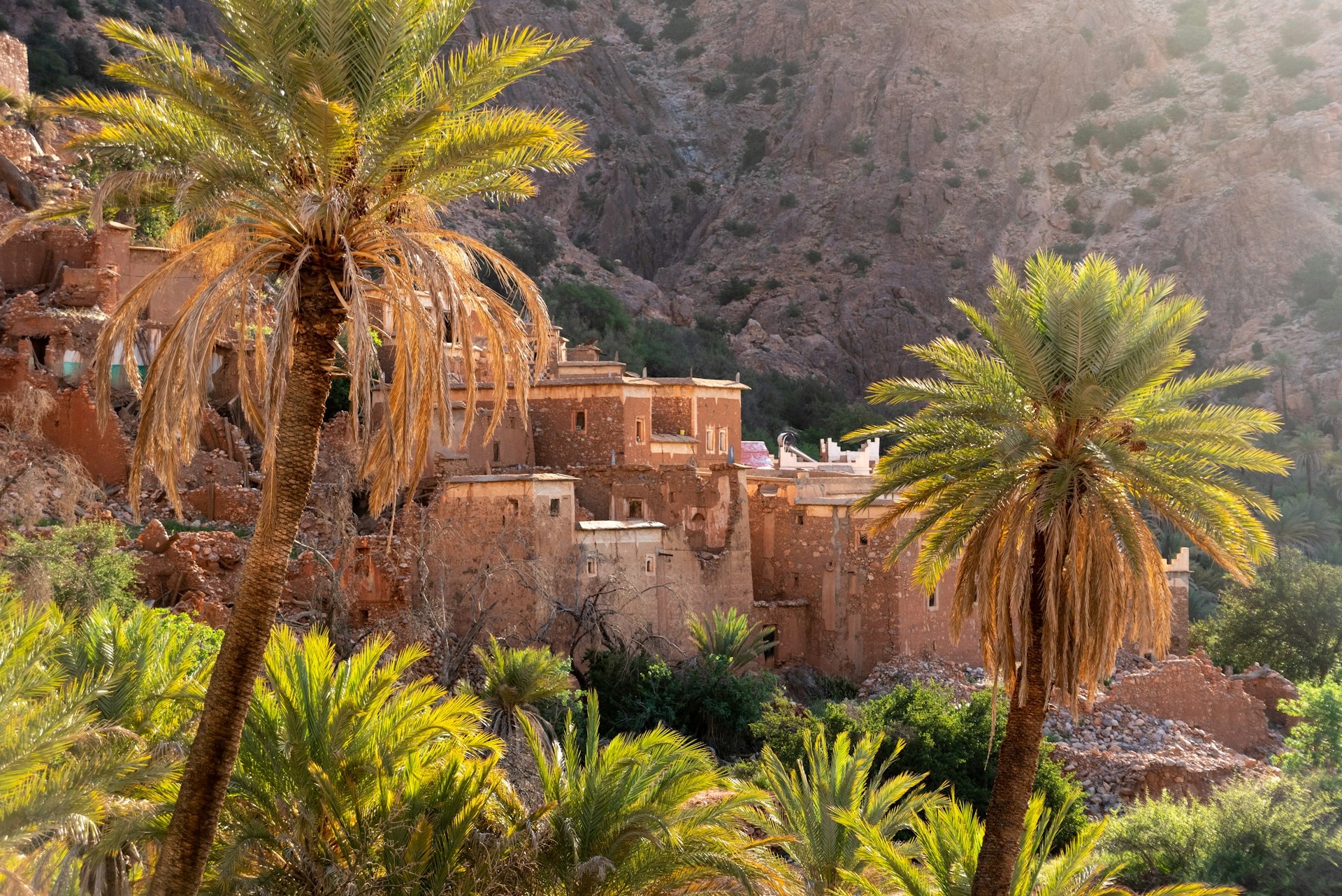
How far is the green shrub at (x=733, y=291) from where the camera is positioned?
2891 inches

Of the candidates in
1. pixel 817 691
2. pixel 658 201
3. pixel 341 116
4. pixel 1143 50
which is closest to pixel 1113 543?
pixel 341 116

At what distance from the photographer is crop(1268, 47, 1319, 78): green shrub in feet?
260

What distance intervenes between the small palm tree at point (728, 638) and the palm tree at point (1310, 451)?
3586 cm

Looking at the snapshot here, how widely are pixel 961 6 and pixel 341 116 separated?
272ft

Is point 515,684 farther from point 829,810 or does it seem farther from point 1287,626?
point 1287,626

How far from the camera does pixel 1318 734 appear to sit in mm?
24578

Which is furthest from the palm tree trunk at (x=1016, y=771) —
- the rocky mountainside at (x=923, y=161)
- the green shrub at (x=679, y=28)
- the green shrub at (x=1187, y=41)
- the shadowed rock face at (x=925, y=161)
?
the green shrub at (x=679, y=28)

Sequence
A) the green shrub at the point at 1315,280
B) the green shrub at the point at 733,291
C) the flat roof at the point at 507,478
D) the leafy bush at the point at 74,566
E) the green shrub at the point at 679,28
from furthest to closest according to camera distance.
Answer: the green shrub at the point at 679,28, the green shrub at the point at 733,291, the green shrub at the point at 1315,280, the flat roof at the point at 507,478, the leafy bush at the point at 74,566

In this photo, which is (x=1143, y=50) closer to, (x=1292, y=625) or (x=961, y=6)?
(x=961, y=6)

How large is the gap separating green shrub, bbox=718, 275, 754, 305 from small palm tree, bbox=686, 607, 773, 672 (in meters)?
46.8

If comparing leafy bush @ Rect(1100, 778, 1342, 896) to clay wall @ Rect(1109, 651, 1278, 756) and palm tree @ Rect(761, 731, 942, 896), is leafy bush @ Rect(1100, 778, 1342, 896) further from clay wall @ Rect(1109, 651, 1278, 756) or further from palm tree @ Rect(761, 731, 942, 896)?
clay wall @ Rect(1109, 651, 1278, 756)

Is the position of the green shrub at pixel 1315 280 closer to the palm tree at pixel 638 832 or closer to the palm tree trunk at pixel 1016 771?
the palm tree trunk at pixel 1016 771

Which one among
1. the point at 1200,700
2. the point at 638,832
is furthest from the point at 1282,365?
the point at 638,832

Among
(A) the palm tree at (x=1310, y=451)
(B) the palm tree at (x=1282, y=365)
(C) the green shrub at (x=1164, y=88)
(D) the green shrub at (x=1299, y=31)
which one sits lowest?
(A) the palm tree at (x=1310, y=451)
